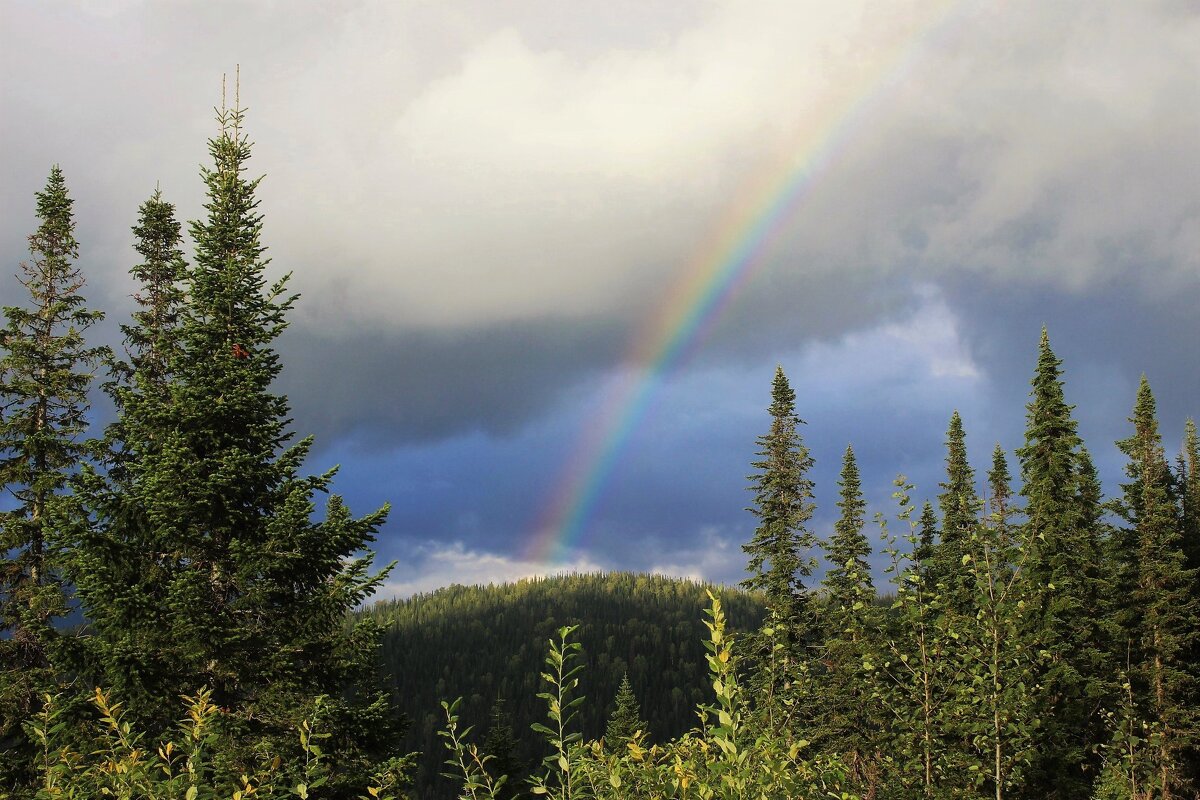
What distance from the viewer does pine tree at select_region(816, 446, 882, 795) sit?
21.9 ft

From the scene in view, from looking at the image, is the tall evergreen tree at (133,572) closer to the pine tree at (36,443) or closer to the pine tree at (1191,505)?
the pine tree at (36,443)

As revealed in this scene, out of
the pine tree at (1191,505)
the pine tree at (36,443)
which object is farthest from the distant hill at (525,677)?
the pine tree at (36,443)

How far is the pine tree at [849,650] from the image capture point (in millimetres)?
6668

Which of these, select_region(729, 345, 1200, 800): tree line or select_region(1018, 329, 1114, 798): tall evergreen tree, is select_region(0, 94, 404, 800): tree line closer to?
select_region(729, 345, 1200, 800): tree line

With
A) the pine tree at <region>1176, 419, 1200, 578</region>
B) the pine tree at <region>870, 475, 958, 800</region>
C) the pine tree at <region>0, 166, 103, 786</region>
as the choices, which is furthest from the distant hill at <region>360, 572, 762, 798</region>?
the pine tree at <region>870, 475, 958, 800</region>

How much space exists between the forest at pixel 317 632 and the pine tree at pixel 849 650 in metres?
0.09

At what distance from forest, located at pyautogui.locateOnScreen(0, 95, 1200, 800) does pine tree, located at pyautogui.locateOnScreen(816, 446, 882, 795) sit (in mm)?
92

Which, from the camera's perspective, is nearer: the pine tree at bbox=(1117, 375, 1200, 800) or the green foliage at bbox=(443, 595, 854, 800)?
the green foliage at bbox=(443, 595, 854, 800)

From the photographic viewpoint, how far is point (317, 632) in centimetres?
1323

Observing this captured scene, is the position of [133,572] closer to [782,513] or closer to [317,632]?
[317,632]

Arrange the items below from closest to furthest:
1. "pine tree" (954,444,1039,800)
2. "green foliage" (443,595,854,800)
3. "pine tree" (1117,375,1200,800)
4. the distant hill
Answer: "green foliage" (443,595,854,800) < "pine tree" (954,444,1039,800) < "pine tree" (1117,375,1200,800) < the distant hill

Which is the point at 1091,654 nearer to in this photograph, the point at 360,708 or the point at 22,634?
the point at 360,708

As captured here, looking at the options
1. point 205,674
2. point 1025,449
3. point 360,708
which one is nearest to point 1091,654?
point 1025,449

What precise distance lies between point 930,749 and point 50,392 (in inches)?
874
